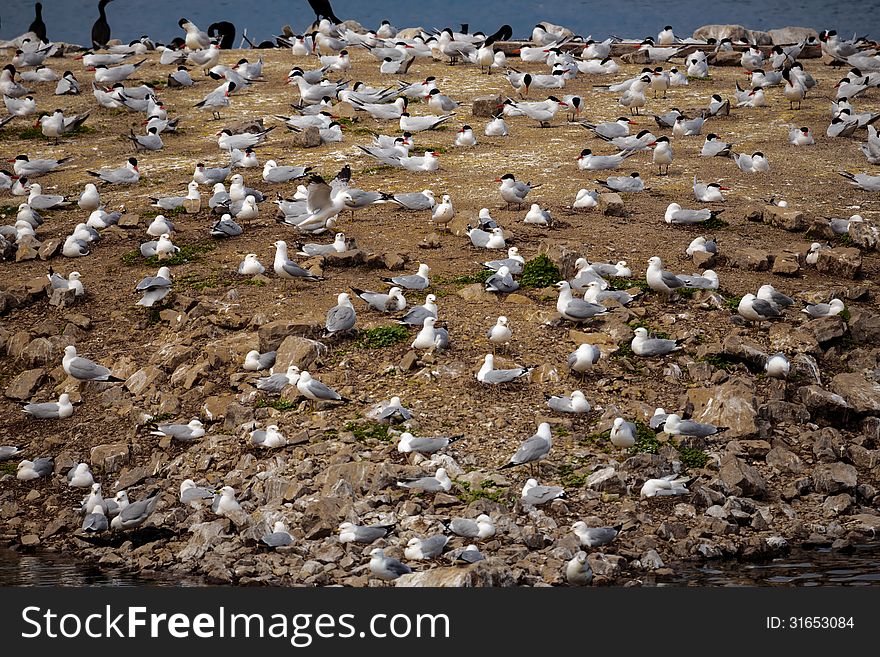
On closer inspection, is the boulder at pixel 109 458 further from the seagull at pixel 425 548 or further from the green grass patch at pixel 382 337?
the seagull at pixel 425 548

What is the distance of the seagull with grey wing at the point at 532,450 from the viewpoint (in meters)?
10.1

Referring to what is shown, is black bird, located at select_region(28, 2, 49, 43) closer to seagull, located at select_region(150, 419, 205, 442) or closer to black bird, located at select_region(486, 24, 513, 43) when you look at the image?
black bird, located at select_region(486, 24, 513, 43)

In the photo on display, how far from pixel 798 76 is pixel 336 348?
1551 centimetres

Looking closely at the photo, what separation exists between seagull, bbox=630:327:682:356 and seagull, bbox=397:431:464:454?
253 cm

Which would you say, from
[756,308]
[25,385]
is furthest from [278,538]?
[756,308]

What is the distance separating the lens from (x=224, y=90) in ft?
77.7

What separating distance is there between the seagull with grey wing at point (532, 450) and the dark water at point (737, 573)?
1.71 meters

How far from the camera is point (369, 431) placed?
425 inches

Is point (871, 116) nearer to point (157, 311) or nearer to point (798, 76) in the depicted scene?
point (798, 76)

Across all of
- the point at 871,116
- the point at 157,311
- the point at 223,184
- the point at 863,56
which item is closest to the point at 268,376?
the point at 157,311

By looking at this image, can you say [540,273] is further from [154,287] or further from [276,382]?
[154,287]

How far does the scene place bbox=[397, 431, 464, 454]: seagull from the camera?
33.8ft

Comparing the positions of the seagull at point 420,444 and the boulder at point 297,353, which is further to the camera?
the boulder at point 297,353

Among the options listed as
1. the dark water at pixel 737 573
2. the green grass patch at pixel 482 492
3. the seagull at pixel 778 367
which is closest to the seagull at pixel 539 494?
the green grass patch at pixel 482 492
